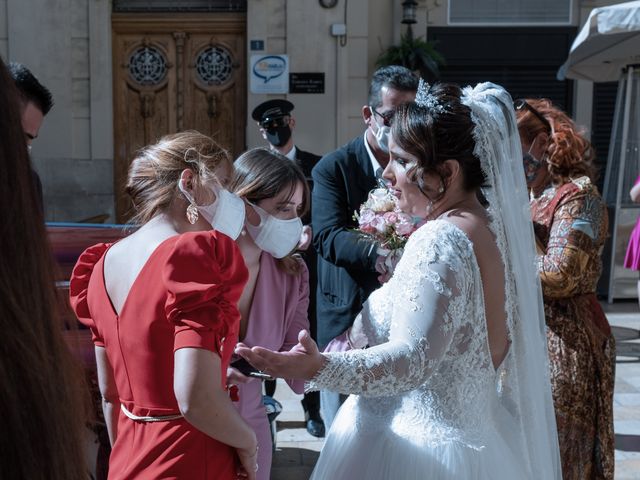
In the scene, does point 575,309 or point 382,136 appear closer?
point 575,309

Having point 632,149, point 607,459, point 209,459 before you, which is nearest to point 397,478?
point 209,459

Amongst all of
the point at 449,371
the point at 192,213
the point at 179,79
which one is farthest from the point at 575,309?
the point at 179,79

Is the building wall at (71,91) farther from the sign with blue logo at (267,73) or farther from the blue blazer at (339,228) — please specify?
the blue blazer at (339,228)

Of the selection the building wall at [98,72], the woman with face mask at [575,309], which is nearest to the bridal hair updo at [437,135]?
the woman with face mask at [575,309]

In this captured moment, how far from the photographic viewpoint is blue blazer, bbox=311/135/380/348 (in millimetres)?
3365

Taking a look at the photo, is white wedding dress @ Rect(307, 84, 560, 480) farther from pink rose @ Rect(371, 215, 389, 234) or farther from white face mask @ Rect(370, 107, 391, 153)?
white face mask @ Rect(370, 107, 391, 153)

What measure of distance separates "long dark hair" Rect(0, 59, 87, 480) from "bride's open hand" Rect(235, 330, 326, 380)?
2.68 feet

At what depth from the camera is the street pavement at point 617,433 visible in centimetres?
429

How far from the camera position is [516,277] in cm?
219

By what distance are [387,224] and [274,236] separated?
1.34 ft

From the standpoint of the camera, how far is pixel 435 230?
193cm

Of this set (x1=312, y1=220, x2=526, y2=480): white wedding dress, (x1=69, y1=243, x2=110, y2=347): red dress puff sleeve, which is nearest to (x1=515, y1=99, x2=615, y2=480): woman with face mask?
(x1=312, y1=220, x2=526, y2=480): white wedding dress

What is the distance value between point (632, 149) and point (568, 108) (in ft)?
4.98

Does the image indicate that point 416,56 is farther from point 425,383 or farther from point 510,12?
point 425,383
